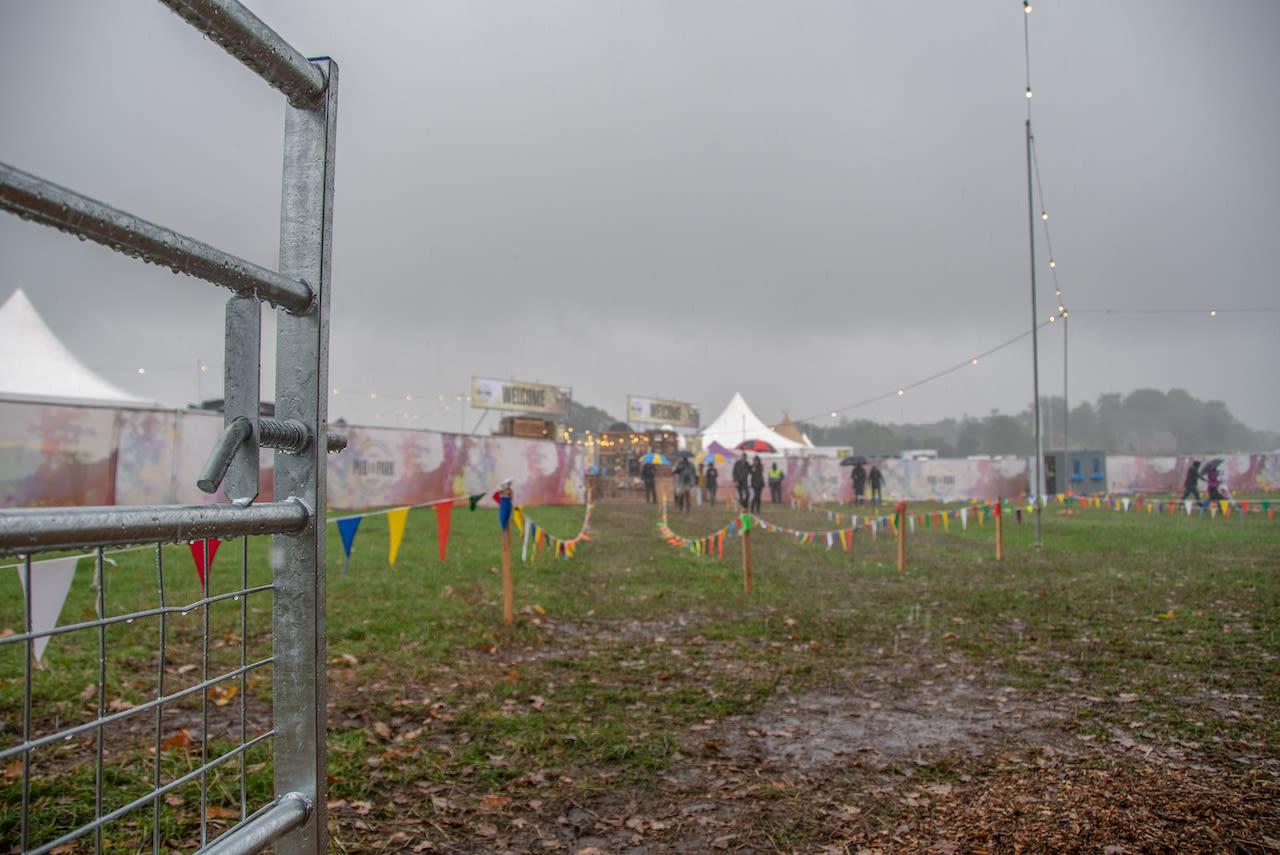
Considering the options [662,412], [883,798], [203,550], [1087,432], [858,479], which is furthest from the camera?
[1087,432]

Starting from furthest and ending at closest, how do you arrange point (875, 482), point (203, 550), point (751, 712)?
1. point (875, 482)
2. point (751, 712)
3. point (203, 550)

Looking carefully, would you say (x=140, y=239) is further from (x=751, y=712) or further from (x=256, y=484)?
(x=751, y=712)

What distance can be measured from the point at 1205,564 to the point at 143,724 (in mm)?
13810

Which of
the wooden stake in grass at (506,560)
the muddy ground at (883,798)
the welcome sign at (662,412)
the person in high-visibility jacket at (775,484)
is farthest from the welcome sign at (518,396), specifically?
the muddy ground at (883,798)

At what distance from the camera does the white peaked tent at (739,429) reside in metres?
50.1

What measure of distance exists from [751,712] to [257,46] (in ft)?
15.3

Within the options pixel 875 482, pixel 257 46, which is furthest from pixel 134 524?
pixel 875 482

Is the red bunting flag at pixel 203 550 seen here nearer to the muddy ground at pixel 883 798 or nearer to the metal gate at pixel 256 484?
the metal gate at pixel 256 484

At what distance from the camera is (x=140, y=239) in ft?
3.43

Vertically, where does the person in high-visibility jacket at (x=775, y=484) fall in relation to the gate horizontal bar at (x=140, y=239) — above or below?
below

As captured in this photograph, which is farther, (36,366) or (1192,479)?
(1192,479)

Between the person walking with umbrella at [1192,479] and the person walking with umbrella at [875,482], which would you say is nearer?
the person walking with umbrella at [1192,479]

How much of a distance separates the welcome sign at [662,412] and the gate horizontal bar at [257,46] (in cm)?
6220

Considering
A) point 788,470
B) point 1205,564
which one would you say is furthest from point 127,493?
point 788,470
